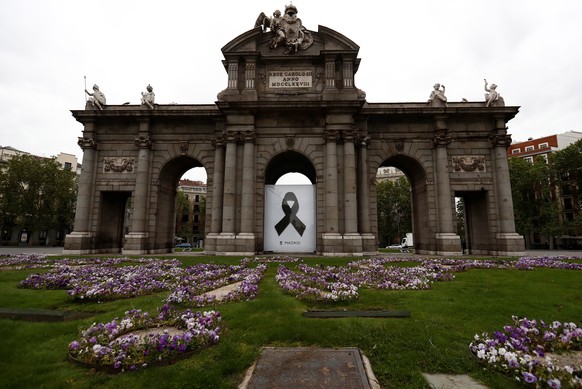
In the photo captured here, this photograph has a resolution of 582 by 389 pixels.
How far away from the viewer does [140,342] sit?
5066 mm

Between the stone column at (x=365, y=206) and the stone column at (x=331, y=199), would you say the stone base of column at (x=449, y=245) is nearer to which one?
the stone column at (x=365, y=206)

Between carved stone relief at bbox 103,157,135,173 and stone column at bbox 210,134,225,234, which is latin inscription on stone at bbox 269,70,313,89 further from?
carved stone relief at bbox 103,157,135,173

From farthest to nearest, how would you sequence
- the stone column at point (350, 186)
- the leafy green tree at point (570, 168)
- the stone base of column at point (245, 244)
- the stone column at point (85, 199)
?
the leafy green tree at point (570, 168) < the stone column at point (85, 199) < the stone column at point (350, 186) < the stone base of column at point (245, 244)

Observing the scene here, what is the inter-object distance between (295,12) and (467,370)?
2944 centimetres

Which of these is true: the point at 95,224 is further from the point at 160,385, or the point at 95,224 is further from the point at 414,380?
the point at 414,380

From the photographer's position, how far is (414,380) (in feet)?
14.0

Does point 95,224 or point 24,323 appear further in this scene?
point 95,224

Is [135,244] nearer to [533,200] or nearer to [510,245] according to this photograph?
[510,245]

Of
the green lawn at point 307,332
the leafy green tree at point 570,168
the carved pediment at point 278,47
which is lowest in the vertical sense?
the green lawn at point 307,332

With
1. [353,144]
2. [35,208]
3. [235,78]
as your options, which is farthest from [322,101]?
[35,208]

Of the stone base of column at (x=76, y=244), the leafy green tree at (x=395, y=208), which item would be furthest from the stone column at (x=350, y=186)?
the leafy green tree at (x=395, y=208)

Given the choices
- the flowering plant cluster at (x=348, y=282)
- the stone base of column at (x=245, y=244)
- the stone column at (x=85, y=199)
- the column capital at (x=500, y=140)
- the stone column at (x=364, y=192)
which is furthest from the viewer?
the column capital at (x=500, y=140)

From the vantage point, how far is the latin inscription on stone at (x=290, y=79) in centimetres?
2703

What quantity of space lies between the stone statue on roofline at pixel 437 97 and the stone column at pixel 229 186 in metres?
17.5
